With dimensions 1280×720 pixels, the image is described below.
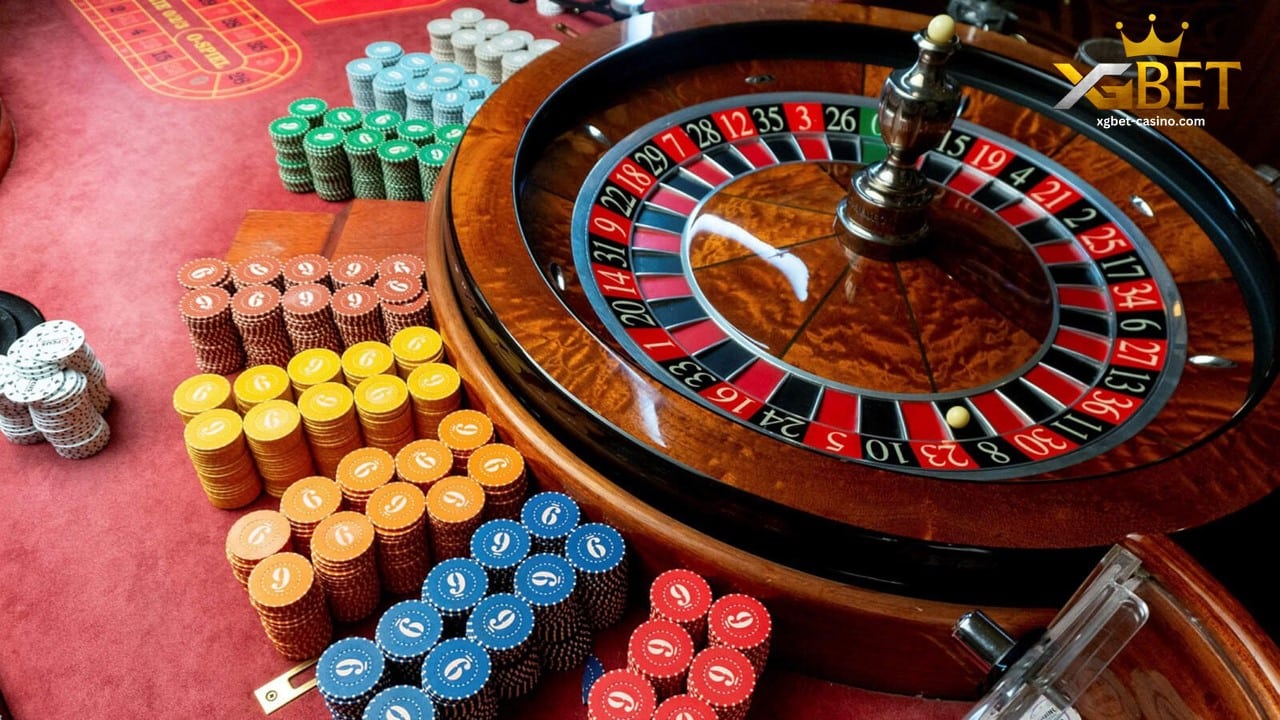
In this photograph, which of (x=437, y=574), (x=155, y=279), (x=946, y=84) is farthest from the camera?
(x=155, y=279)

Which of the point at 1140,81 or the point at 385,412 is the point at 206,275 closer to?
the point at 385,412

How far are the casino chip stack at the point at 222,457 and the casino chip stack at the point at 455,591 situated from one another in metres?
0.61

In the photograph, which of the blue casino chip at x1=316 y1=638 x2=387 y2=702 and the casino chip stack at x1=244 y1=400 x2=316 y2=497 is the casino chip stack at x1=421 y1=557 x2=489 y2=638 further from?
the casino chip stack at x1=244 y1=400 x2=316 y2=497

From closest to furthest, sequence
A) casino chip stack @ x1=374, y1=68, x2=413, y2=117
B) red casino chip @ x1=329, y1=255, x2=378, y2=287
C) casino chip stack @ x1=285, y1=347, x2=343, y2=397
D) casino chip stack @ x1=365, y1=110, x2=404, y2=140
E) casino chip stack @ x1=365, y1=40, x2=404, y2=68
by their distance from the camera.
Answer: casino chip stack @ x1=285, y1=347, x2=343, y2=397 < red casino chip @ x1=329, y1=255, x2=378, y2=287 < casino chip stack @ x1=365, y1=110, x2=404, y2=140 < casino chip stack @ x1=374, y1=68, x2=413, y2=117 < casino chip stack @ x1=365, y1=40, x2=404, y2=68

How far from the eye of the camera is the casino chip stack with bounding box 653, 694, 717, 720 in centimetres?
187

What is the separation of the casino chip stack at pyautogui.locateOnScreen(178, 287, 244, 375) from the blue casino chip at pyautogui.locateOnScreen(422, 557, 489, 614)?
3.40 feet

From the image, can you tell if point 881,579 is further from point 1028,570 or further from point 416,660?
point 416,660

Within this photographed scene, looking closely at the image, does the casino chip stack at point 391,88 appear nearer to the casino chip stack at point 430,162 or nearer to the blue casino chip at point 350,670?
the casino chip stack at point 430,162

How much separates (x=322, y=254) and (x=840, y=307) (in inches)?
62.0

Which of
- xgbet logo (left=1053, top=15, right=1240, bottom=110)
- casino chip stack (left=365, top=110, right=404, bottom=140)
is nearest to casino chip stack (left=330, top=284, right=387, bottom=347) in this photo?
casino chip stack (left=365, top=110, right=404, bottom=140)

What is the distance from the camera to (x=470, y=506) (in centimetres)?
216

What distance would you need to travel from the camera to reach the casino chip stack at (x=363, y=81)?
3.78 metres

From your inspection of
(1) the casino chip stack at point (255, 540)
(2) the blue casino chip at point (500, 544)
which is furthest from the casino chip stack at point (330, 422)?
(2) the blue casino chip at point (500, 544)

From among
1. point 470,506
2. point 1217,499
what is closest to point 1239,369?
point 1217,499
